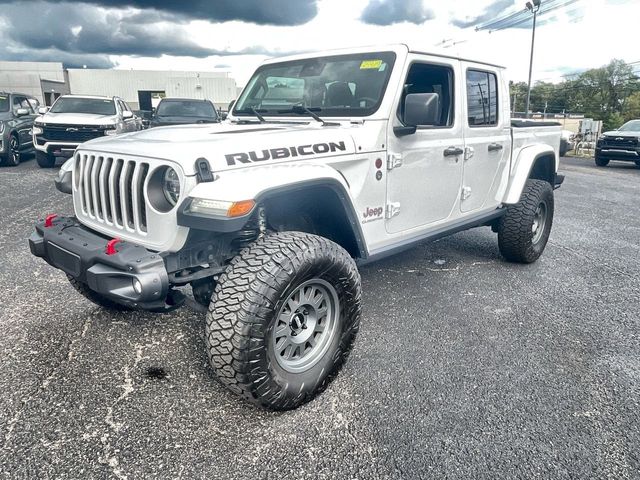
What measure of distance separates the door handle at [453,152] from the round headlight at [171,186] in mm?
2143

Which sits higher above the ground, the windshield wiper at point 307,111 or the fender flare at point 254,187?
→ the windshield wiper at point 307,111

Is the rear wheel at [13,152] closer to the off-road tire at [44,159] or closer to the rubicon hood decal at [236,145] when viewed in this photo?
the off-road tire at [44,159]

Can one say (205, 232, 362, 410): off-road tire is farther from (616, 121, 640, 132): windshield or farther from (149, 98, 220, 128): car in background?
(616, 121, 640, 132): windshield

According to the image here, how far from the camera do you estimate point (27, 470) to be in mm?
2084

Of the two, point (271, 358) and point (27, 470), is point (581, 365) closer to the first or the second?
point (271, 358)

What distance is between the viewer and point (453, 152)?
3838 millimetres

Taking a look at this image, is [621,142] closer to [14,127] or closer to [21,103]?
[14,127]

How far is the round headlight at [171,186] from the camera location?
97.1 inches

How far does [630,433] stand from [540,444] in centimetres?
49

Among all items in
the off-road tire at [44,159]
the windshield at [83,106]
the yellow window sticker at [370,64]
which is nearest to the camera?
the yellow window sticker at [370,64]

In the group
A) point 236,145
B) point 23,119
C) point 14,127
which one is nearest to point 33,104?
point 23,119

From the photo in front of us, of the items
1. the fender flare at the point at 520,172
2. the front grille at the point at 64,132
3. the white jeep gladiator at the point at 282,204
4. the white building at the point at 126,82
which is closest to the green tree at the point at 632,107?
the white building at the point at 126,82

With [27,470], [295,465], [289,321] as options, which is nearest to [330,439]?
[295,465]

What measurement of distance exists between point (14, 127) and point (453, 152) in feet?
38.3
